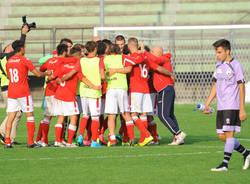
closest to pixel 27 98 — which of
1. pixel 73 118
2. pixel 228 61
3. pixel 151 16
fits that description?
pixel 73 118

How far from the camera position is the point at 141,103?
10.4m

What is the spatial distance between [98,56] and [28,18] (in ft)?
49.6

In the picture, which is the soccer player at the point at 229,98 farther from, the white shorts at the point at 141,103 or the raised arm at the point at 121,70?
the white shorts at the point at 141,103

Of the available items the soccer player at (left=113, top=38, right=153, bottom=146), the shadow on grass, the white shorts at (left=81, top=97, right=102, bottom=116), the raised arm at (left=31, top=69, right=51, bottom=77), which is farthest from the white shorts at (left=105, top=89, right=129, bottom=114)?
the shadow on grass

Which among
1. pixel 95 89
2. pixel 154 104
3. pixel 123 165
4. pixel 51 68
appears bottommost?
pixel 123 165

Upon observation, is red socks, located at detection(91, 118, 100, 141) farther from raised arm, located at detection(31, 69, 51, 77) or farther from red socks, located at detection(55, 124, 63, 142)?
raised arm, located at detection(31, 69, 51, 77)

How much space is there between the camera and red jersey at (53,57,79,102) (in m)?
10.2

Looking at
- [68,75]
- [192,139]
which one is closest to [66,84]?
[68,75]

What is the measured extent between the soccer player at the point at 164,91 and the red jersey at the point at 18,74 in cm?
209

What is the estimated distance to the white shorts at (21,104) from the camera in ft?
A: 32.4

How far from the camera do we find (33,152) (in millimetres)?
9352

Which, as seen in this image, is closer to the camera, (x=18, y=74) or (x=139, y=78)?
(x=18, y=74)

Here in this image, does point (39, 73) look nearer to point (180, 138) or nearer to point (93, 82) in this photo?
point (93, 82)

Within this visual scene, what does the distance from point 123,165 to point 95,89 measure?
2.52 m
